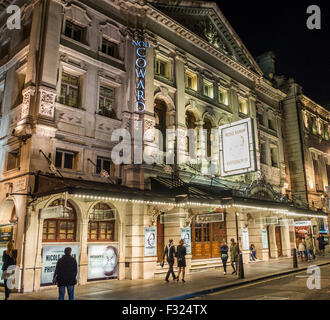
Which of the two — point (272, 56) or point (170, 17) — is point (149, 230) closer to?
point (170, 17)

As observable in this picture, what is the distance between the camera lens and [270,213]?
25.9 metres

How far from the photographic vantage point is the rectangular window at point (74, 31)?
1705 centimetres

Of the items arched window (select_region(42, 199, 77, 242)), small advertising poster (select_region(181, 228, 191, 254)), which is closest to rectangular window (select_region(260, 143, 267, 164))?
small advertising poster (select_region(181, 228, 191, 254))

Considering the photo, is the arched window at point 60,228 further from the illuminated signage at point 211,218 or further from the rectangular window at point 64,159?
A: the illuminated signage at point 211,218

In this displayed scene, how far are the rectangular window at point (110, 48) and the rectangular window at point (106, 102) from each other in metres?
2.18

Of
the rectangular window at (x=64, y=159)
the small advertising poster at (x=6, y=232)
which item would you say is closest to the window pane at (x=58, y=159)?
the rectangular window at (x=64, y=159)

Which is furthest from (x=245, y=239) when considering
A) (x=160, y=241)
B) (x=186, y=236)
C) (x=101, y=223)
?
(x=101, y=223)

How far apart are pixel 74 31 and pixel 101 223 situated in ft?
33.6

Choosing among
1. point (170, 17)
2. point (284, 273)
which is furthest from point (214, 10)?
point (284, 273)

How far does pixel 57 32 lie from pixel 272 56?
26.7 metres

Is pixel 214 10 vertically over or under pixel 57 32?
over

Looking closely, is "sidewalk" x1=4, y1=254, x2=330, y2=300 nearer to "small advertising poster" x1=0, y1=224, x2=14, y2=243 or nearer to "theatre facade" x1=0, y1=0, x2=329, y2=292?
"theatre facade" x1=0, y1=0, x2=329, y2=292

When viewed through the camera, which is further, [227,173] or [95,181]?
A: [227,173]
